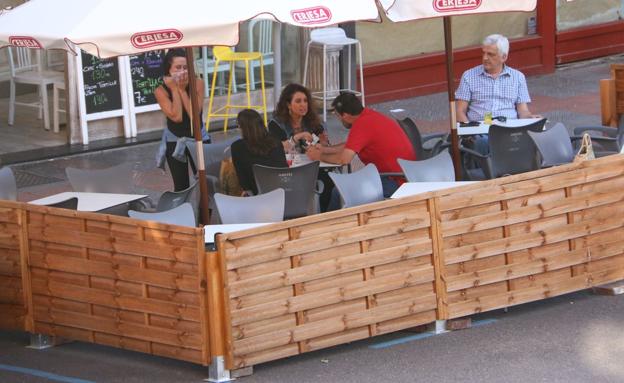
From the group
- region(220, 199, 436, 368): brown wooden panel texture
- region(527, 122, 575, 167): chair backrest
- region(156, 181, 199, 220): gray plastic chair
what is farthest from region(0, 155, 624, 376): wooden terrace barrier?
region(527, 122, 575, 167): chair backrest

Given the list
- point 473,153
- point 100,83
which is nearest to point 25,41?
point 473,153

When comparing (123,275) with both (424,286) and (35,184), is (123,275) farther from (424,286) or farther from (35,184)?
(35,184)

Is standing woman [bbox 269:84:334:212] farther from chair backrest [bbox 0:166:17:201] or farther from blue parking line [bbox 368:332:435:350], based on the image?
blue parking line [bbox 368:332:435:350]

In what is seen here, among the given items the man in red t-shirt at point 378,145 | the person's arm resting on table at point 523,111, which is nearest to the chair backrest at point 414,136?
the man in red t-shirt at point 378,145

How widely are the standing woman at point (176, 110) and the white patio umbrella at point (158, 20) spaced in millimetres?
2458

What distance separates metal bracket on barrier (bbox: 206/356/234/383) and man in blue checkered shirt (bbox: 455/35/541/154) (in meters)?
5.21

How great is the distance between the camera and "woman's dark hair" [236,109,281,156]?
11.1 m

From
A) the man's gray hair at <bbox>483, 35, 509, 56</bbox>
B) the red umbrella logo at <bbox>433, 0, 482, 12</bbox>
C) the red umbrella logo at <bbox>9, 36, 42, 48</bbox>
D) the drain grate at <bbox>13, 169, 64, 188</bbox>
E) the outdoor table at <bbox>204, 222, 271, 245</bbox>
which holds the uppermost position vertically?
the red umbrella logo at <bbox>433, 0, 482, 12</bbox>

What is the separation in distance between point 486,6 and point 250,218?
102 inches

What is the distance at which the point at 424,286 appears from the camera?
932cm

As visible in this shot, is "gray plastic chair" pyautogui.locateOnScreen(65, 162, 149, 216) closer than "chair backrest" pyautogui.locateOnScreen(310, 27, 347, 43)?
Yes

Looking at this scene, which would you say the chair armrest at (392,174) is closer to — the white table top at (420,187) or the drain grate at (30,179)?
A: the white table top at (420,187)

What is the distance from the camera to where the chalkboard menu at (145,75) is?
52.4 feet

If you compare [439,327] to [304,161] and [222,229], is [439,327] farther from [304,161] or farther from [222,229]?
[304,161]
